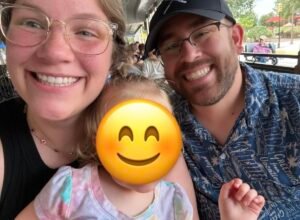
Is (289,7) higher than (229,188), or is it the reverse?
(229,188)

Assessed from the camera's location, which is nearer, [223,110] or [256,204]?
[256,204]

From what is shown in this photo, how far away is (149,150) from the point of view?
1.57 ft

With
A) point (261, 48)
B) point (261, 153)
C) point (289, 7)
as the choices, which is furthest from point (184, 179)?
point (261, 48)

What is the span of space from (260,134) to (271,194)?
0.67 ft

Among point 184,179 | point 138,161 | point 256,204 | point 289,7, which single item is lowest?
point 289,7

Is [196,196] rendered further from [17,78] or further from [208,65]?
[17,78]

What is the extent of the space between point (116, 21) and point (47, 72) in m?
0.25

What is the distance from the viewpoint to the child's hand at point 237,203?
86 centimetres

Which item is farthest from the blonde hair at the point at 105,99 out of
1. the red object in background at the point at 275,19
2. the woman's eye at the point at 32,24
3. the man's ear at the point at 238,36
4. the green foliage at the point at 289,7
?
the red object in background at the point at 275,19

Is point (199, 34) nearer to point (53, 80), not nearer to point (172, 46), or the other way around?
point (172, 46)

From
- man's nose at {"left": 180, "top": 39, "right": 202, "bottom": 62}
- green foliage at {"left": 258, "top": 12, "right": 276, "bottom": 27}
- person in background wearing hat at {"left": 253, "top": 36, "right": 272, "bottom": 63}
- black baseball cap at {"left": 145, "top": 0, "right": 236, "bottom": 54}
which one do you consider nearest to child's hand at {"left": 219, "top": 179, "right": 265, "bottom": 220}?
man's nose at {"left": 180, "top": 39, "right": 202, "bottom": 62}

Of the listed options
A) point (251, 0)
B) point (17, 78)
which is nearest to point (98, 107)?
point (17, 78)

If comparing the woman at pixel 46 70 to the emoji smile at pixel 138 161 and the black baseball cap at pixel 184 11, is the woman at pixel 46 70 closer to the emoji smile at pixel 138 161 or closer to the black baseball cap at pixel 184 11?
the black baseball cap at pixel 184 11

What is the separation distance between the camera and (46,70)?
2.77 feet
